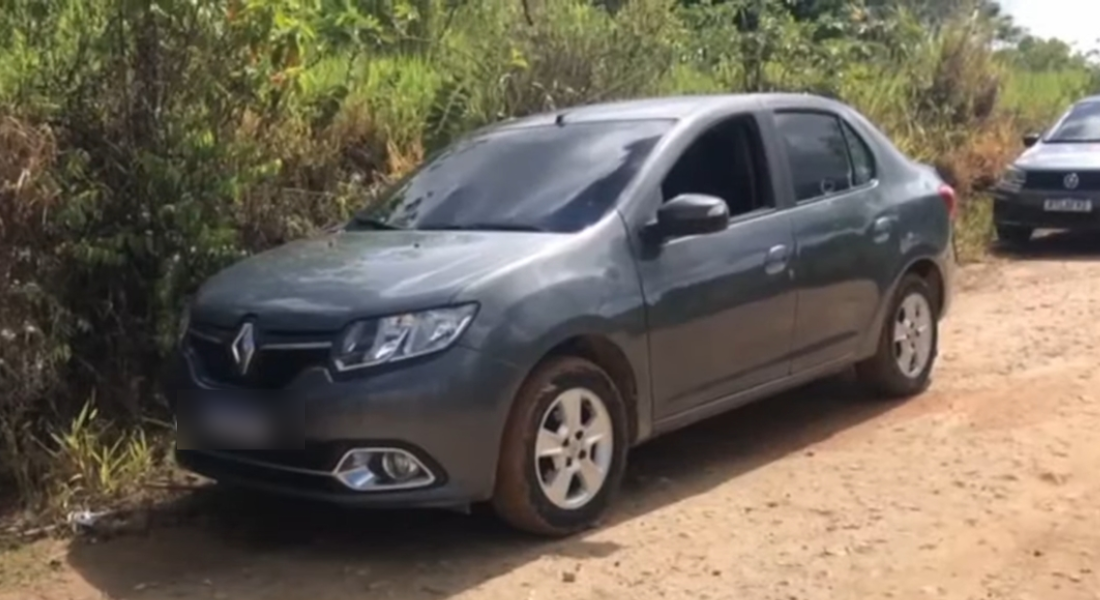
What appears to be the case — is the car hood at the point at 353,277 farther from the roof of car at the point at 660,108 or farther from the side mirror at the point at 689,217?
the roof of car at the point at 660,108

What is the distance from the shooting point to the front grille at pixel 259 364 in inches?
240

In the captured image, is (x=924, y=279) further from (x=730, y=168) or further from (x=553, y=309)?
(x=553, y=309)

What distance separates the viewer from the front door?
6898 mm

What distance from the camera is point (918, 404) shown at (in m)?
8.60

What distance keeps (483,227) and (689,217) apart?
2.82 feet

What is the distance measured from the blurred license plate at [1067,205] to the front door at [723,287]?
25.0 ft

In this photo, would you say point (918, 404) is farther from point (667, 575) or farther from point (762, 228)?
point (667, 575)

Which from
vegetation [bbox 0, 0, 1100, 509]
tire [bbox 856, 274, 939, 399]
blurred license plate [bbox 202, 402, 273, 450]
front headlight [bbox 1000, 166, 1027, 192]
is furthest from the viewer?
front headlight [bbox 1000, 166, 1027, 192]

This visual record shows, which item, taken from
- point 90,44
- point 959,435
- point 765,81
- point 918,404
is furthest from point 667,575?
point 765,81

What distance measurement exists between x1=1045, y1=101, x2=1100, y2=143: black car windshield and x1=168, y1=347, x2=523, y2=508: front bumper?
1063 centimetres

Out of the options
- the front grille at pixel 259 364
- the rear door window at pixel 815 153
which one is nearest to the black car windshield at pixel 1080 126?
the rear door window at pixel 815 153

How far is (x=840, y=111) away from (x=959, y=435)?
1.75 m

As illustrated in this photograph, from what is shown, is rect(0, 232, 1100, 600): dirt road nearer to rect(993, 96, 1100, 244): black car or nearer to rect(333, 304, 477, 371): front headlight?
rect(333, 304, 477, 371): front headlight

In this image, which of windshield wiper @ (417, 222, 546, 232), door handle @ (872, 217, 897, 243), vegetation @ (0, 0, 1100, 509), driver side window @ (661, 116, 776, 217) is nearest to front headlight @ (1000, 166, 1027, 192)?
vegetation @ (0, 0, 1100, 509)
